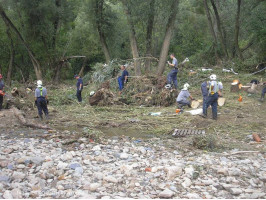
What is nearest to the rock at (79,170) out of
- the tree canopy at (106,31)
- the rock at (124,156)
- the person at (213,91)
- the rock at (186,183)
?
the rock at (124,156)

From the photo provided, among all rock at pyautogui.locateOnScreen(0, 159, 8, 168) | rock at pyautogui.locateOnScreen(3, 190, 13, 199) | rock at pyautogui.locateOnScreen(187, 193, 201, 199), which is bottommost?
rock at pyautogui.locateOnScreen(187, 193, 201, 199)

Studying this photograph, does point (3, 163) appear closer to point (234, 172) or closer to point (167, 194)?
point (167, 194)

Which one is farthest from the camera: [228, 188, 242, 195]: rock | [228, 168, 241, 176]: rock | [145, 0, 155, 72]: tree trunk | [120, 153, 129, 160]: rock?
[145, 0, 155, 72]: tree trunk

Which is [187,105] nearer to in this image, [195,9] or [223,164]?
[223,164]

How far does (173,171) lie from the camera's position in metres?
5.56

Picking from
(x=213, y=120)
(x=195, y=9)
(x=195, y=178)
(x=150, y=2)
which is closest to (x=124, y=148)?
(x=195, y=178)

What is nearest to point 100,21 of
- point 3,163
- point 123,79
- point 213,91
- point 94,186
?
point 123,79

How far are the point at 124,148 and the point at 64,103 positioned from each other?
287 inches

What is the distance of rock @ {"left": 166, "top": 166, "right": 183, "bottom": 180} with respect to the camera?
17.9 ft

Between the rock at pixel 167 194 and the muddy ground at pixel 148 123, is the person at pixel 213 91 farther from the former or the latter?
the rock at pixel 167 194

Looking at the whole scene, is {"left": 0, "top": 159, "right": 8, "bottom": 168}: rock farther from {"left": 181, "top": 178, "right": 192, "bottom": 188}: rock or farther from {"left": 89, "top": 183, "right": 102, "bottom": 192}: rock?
{"left": 181, "top": 178, "right": 192, "bottom": 188}: rock

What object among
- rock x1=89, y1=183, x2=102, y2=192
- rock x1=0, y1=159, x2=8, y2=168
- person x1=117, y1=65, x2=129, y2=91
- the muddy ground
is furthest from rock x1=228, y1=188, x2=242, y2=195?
person x1=117, y1=65, x2=129, y2=91

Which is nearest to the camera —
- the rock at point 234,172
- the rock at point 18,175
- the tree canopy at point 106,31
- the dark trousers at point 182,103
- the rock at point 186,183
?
the rock at point 186,183

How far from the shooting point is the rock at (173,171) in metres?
5.46
